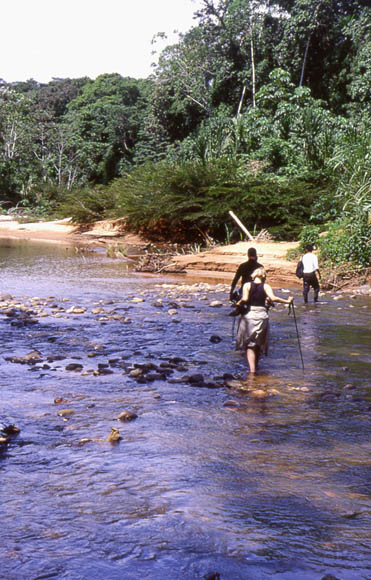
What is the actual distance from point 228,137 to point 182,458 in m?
28.3

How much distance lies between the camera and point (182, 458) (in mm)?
5324

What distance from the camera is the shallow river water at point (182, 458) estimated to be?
3.79 metres

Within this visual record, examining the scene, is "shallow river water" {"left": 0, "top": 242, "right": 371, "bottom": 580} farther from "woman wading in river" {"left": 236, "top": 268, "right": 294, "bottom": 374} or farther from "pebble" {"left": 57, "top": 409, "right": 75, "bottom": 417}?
"woman wading in river" {"left": 236, "top": 268, "right": 294, "bottom": 374}

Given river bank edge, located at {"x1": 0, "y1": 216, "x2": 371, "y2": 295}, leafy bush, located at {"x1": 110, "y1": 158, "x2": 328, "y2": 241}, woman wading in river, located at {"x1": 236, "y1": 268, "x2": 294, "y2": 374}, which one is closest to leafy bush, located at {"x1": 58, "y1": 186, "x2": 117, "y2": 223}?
river bank edge, located at {"x1": 0, "y1": 216, "x2": 371, "y2": 295}

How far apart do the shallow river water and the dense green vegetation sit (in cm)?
932

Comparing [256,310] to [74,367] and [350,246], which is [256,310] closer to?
[74,367]

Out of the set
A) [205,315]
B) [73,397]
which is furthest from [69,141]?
[73,397]

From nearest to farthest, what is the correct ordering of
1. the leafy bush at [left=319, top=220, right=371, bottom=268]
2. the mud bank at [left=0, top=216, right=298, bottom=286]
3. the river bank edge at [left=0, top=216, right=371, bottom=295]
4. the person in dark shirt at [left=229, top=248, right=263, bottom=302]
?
the person in dark shirt at [left=229, top=248, right=263, bottom=302] < the leafy bush at [left=319, top=220, right=371, bottom=268] < the river bank edge at [left=0, top=216, right=371, bottom=295] < the mud bank at [left=0, top=216, right=298, bottom=286]

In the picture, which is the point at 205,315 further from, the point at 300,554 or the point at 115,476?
the point at 300,554

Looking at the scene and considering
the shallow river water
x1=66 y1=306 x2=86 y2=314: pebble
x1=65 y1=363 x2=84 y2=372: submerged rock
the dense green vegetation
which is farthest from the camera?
the dense green vegetation

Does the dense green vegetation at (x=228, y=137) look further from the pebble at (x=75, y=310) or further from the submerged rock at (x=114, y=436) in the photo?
the submerged rock at (x=114, y=436)

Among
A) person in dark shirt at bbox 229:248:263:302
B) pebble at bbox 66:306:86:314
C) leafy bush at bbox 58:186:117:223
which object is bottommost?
pebble at bbox 66:306:86:314

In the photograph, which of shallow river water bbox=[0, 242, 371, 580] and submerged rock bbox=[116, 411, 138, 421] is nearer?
shallow river water bbox=[0, 242, 371, 580]

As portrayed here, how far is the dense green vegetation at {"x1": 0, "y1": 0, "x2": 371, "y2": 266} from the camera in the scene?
79.9ft
